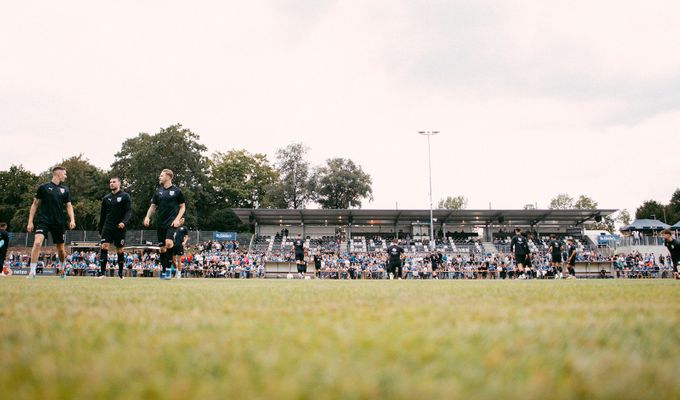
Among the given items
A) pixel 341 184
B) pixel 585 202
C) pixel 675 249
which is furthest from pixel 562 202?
pixel 675 249

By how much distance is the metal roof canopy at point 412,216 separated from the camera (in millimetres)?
45812

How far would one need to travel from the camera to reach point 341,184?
64688mm

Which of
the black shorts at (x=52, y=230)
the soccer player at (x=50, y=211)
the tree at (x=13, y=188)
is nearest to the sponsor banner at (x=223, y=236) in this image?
the soccer player at (x=50, y=211)

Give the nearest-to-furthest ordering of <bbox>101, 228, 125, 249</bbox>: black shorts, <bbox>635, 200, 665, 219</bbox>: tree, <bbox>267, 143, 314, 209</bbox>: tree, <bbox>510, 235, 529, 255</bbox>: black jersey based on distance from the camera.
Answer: <bbox>101, 228, 125, 249</bbox>: black shorts
<bbox>510, 235, 529, 255</bbox>: black jersey
<bbox>267, 143, 314, 209</bbox>: tree
<bbox>635, 200, 665, 219</bbox>: tree

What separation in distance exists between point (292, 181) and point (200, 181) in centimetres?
1390

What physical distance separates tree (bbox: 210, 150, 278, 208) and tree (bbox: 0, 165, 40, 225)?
2569 centimetres

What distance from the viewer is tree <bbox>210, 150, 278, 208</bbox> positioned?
64.6 meters

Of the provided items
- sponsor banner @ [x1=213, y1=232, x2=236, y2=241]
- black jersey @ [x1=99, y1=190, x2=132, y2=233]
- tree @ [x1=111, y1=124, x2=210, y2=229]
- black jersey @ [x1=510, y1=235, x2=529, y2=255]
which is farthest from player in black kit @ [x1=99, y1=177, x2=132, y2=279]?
tree @ [x1=111, y1=124, x2=210, y2=229]

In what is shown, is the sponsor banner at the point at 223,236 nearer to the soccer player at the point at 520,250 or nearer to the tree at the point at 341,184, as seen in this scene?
Answer: the tree at the point at 341,184

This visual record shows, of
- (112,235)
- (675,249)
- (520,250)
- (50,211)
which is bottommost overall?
(520,250)

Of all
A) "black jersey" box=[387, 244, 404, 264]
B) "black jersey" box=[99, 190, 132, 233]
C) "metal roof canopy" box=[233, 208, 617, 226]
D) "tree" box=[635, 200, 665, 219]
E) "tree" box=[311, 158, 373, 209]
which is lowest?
"black jersey" box=[387, 244, 404, 264]

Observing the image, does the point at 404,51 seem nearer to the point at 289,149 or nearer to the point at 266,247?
the point at 266,247

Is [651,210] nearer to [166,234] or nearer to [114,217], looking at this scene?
[166,234]

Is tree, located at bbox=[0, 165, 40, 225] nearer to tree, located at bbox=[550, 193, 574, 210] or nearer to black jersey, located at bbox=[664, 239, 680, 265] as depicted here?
black jersey, located at bbox=[664, 239, 680, 265]
